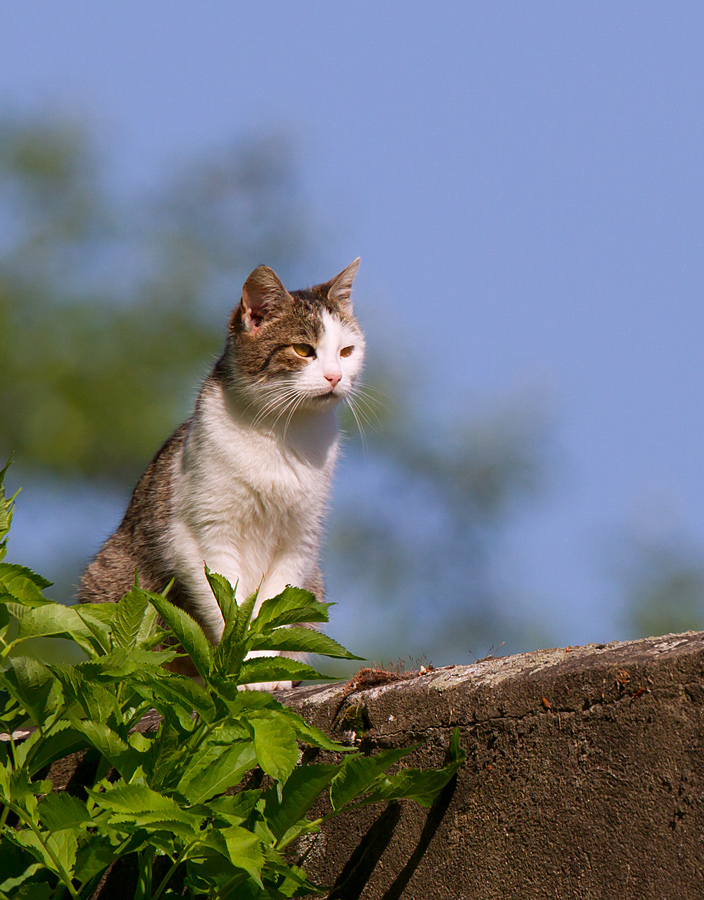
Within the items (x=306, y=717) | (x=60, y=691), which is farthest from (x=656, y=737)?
(x=60, y=691)

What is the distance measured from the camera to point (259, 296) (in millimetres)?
3785

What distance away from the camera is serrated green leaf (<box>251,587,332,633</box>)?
150cm

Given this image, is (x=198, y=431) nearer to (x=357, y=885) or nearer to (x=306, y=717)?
(x=306, y=717)

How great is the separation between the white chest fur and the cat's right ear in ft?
1.33

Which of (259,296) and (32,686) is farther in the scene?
(259,296)

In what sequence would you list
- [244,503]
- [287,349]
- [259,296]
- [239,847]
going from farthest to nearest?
[259,296]
[287,349]
[244,503]
[239,847]

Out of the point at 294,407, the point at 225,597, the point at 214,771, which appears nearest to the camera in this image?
the point at 214,771

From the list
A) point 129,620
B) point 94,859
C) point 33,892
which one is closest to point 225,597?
point 129,620

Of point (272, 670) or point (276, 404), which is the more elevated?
point (276, 404)

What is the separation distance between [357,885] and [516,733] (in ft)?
1.62

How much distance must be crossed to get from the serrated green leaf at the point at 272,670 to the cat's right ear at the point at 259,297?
2.41 metres

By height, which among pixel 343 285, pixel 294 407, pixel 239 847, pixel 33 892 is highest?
pixel 343 285

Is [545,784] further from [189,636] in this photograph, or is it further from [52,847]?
[52,847]

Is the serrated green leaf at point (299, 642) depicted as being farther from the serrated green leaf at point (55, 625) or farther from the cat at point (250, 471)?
the cat at point (250, 471)
